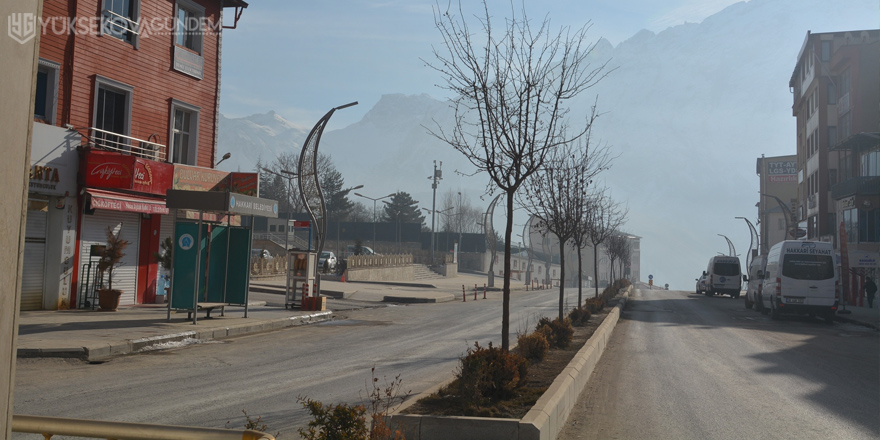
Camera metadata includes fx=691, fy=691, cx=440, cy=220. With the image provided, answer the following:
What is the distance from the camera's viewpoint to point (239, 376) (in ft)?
33.2

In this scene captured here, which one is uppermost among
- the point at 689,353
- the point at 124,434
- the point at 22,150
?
the point at 22,150

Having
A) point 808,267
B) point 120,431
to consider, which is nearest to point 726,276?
point 808,267

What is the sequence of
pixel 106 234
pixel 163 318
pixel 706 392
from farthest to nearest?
pixel 106 234, pixel 163 318, pixel 706 392

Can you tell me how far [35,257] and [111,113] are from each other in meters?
4.80

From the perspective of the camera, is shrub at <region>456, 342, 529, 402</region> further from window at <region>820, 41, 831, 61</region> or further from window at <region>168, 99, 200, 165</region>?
window at <region>820, 41, 831, 61</region>

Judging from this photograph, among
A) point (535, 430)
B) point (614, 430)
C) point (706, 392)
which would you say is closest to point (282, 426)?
point (535, 430)

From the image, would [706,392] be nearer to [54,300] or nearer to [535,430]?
[535,430]

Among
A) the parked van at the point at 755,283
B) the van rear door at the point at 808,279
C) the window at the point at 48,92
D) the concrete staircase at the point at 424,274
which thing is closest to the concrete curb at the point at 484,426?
the window at the point at 48,92

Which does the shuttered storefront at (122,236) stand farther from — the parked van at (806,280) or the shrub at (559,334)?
the parked van at (806,280)

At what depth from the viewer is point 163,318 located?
17.6 meters

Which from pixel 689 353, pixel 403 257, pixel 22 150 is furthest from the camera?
pixel 403 257

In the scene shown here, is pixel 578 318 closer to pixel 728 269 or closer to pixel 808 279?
pixel 808 279

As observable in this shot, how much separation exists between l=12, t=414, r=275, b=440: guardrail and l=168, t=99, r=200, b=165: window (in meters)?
21.2

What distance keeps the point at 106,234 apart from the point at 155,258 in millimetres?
1548
